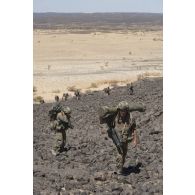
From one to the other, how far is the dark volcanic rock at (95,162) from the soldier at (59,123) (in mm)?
177

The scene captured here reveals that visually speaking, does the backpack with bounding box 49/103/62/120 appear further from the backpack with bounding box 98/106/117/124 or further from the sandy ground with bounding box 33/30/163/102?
the sandy ground with bounding box 33/30/163/102

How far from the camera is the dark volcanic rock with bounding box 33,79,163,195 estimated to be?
30.2ft

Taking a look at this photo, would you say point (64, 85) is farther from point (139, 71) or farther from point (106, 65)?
point (106, 65)

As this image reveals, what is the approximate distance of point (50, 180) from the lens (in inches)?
384

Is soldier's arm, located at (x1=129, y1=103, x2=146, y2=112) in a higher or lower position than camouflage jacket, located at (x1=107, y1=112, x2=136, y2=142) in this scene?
higher

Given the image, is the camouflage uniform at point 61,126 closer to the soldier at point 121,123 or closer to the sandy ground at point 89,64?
the soldier at point 121,123

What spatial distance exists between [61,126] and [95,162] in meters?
1.32

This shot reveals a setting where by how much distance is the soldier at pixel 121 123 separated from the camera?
9.24 metres

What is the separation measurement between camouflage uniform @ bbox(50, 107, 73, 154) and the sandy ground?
14.9 meters

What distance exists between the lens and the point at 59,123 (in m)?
12.3

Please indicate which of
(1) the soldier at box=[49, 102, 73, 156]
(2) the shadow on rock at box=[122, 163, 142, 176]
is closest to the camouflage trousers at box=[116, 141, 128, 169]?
(2) the shadow on rock at box=[122, 163, 142, 176]
